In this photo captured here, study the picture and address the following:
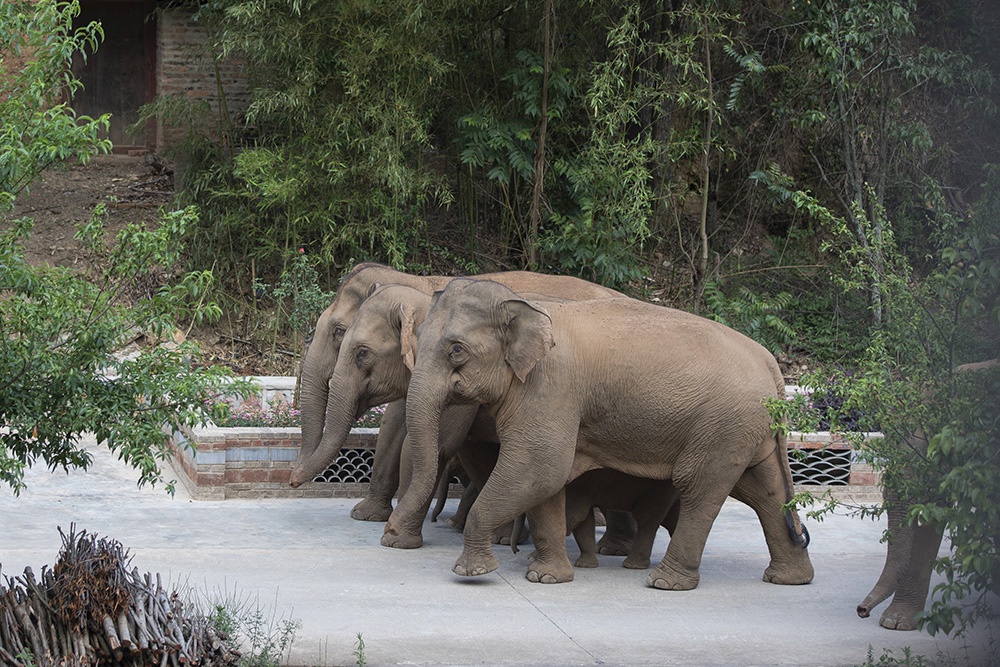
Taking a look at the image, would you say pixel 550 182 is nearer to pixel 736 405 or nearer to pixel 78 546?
pixel 736 405

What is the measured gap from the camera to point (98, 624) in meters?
5.67

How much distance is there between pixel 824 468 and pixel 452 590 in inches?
176

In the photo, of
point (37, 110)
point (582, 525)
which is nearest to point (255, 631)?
point (37, 110)

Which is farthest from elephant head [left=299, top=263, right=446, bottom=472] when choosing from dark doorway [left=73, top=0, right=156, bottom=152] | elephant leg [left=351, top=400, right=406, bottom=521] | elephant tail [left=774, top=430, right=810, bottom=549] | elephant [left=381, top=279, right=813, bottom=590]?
dark doorway [left=73, top=0, right=156, bottom=152]

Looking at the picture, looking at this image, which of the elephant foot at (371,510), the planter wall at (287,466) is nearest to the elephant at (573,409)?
the elephant foot at (371,510)

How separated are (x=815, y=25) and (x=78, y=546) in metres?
10.9

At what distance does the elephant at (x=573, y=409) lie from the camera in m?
7.86

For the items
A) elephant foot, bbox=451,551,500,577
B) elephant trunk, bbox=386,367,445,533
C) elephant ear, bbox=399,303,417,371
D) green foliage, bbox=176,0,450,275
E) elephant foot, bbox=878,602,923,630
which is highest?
green foliage, bbox=176,0,450,275

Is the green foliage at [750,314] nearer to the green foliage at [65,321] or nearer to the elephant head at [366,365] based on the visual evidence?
the elephant head at [366,365]

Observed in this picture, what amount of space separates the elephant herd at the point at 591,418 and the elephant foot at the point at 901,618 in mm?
1091

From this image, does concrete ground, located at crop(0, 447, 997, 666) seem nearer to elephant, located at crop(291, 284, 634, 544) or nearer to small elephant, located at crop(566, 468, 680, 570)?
small elephant, located at crop(566, 468, 680, 570)

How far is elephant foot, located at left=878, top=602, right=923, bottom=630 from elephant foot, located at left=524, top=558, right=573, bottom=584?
187 centimetres

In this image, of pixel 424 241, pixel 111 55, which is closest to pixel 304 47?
pixel 424 241

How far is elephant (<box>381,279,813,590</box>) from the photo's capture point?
786 cm
